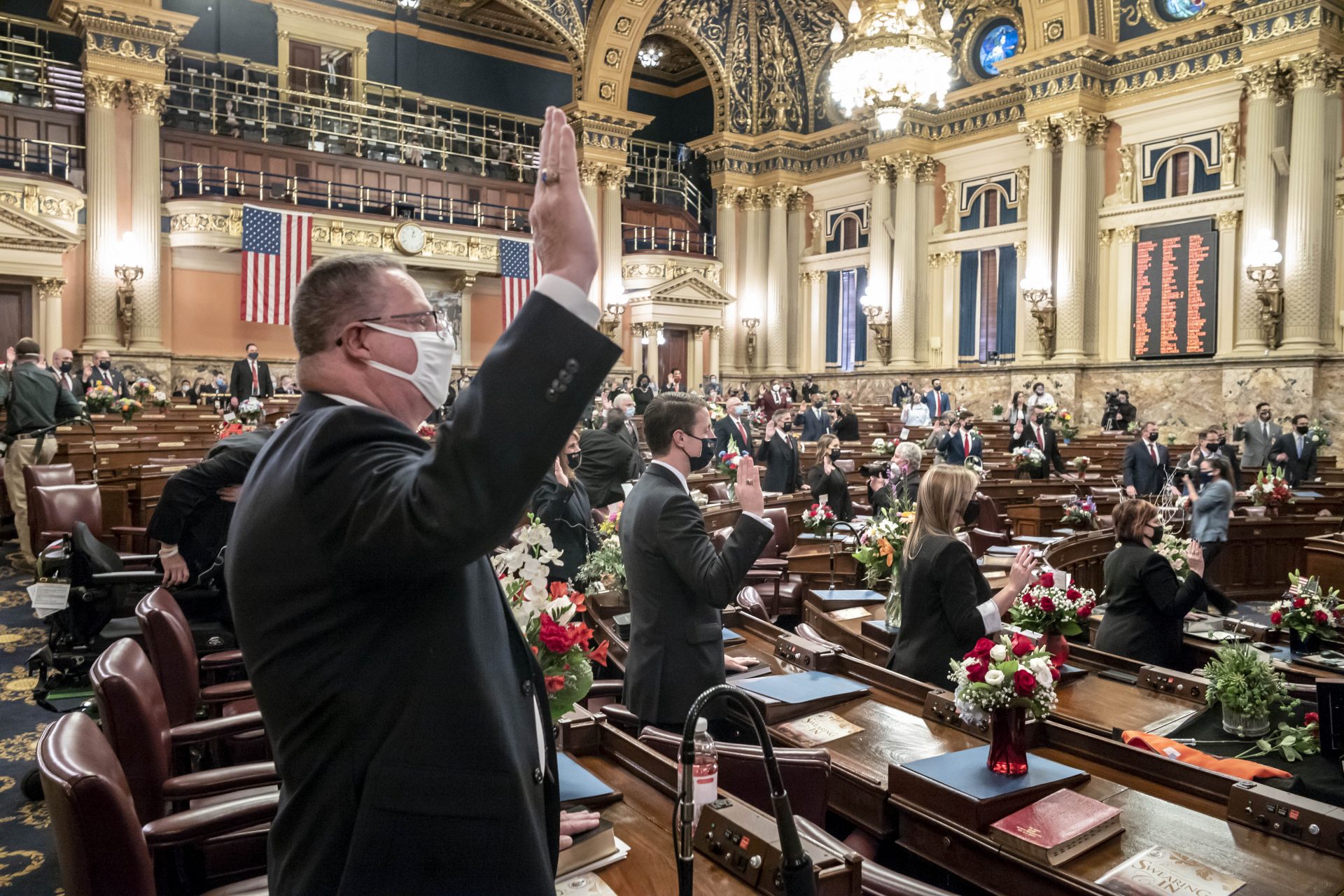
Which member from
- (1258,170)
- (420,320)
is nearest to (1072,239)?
(1258,170)

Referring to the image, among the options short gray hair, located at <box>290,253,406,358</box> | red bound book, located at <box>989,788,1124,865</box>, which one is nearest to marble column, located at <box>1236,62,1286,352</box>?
red bound book, located at <box>989,788,1124,865</box>

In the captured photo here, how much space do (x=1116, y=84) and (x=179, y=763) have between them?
2022cm

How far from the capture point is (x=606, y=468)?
7.32m

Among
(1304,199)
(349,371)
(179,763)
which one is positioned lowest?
(179,763)

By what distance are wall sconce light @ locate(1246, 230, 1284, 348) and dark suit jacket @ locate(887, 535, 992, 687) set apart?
49.4 ft

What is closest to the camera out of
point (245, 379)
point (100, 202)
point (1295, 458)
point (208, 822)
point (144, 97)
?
point (208, 822)

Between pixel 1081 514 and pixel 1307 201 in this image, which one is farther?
pixel 1307 201

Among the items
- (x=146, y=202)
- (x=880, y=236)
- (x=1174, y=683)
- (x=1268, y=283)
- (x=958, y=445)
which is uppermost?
(x=880, y=236)

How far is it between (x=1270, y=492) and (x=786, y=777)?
9.04m

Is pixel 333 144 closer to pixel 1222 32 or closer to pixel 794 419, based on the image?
pixel 794 419

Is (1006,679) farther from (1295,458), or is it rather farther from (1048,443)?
(1295,458)

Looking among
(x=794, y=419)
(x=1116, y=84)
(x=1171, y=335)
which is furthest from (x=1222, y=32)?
(x=794, y=419)

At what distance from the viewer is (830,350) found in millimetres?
24516

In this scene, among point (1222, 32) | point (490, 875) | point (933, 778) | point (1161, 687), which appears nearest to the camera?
point (490, 875)
